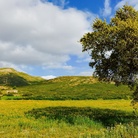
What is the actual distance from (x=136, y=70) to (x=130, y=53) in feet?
8.96

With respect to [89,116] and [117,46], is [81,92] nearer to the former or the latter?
[89,116]

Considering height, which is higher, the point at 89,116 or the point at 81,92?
the point at 81,92

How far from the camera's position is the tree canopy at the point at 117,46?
30359 mm

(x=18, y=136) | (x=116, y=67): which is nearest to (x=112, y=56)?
(x=116, y=67)

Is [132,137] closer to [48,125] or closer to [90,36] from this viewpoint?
[48,125]

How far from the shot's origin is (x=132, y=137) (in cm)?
1287

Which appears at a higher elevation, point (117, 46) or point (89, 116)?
point (117, 46)

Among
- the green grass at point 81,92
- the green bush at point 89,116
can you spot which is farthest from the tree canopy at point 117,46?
the green grass at point 81,92

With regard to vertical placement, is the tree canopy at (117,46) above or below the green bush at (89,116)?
above

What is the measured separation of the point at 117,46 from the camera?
30531 mm

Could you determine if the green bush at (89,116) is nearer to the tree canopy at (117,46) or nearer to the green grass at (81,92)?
the tree canopy at (117,46)

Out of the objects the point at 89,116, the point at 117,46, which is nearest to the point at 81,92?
the point at 89,116

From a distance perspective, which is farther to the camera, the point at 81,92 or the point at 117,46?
the point at 81,92

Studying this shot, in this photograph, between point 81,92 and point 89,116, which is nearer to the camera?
point 89,116
